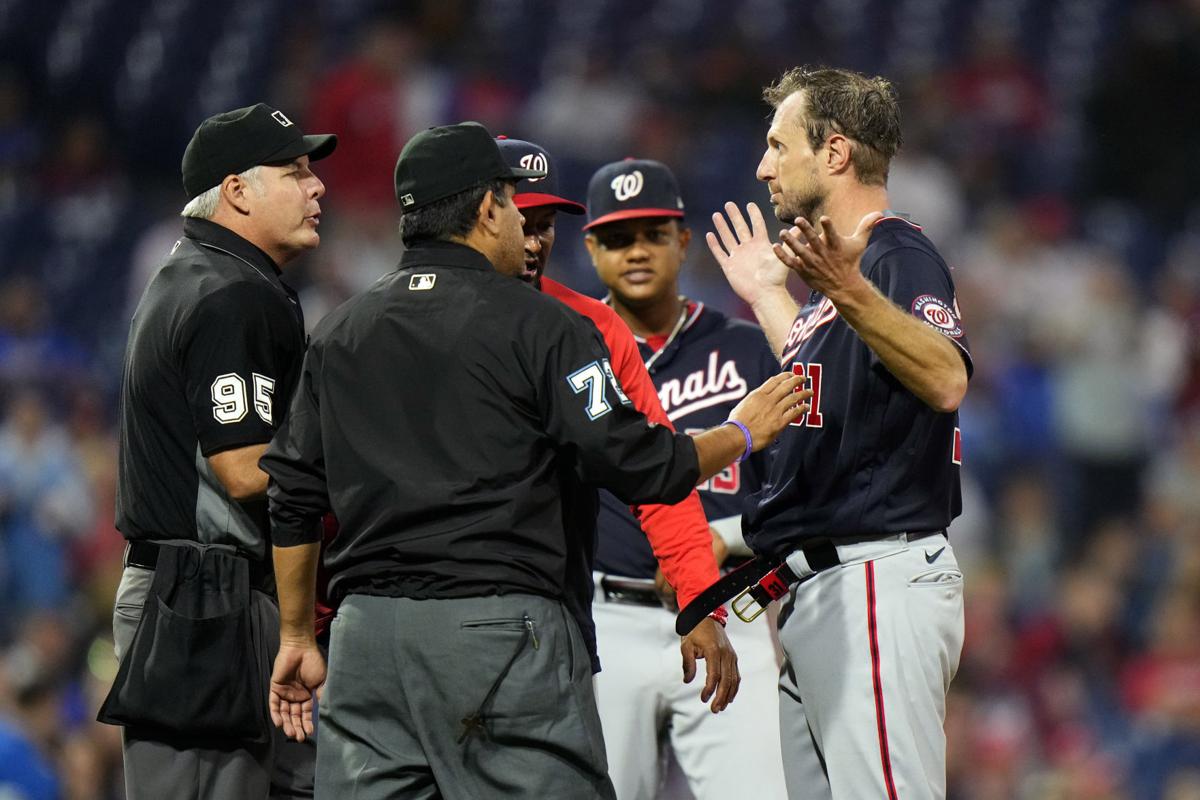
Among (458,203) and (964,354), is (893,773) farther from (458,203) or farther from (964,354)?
(458,203)

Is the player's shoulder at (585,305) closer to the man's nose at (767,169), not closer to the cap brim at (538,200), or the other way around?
the cap brim at (538,200)

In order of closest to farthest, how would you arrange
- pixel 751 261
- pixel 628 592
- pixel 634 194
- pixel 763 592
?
1. pixel 763 592
2. pixel 751 261
3. pixel 628 592
4. pixel 634 194

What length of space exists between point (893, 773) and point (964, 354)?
88cm

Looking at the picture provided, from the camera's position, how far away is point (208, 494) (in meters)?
3.61

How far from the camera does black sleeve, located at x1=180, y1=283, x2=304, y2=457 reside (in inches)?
138

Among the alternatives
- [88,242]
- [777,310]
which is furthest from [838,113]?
[88,242]

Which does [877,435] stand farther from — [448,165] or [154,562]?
[154,562]

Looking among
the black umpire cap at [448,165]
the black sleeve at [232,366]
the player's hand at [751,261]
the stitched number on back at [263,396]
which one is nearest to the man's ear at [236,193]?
the black sleeve at [232,366]

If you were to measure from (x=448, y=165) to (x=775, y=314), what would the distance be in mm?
1153

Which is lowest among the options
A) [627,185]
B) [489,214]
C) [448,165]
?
[489,214]

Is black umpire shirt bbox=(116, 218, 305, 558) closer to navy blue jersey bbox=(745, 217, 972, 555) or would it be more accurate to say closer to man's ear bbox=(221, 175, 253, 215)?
man's ear bbox=(221, 175, 253, 215)

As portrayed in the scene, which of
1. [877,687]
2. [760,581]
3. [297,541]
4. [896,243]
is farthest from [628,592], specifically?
[896,243]

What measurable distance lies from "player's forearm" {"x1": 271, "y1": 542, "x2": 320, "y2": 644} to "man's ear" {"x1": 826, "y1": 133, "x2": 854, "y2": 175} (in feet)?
4.75

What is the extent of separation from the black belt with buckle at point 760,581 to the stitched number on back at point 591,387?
644mm
